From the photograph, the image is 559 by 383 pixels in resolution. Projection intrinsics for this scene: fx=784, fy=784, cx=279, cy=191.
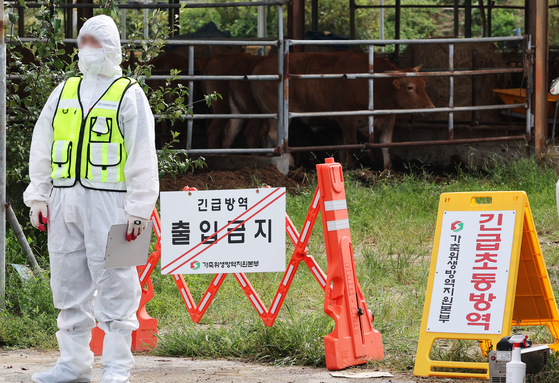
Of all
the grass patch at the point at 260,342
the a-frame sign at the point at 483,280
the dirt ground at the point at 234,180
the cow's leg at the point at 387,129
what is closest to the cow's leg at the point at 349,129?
the cow's leg at the point at 387,129

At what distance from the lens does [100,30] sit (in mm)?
3752

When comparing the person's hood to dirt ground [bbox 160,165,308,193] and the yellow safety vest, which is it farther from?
dirt ground [bbox 160,165,308,193]

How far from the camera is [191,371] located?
405 cm

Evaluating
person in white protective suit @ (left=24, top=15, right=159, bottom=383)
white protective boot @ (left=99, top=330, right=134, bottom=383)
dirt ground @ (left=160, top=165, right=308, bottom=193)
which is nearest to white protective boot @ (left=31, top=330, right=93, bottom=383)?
person in white protective suit @ (left=24, top=15, right=159, bottom=383)

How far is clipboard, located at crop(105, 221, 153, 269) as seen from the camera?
11.6ft

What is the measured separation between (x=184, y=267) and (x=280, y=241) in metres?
0.57

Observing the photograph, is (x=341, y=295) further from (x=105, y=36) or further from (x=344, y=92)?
(x=344, y=92)

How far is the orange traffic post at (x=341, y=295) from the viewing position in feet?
13.3

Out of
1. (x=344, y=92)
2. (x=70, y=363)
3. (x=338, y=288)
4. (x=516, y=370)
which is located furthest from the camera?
(x=344, y=92)

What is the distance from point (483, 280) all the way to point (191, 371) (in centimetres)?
155

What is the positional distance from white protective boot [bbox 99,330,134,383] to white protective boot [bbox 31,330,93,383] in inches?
6.3

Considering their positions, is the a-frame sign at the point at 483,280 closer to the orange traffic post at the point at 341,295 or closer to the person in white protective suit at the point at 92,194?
the orange traffic post at the point at 341,295

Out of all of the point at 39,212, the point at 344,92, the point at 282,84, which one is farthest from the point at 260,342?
the point at 344,92

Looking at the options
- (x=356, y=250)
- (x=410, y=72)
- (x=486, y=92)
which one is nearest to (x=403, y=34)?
(x=486, y=92)
